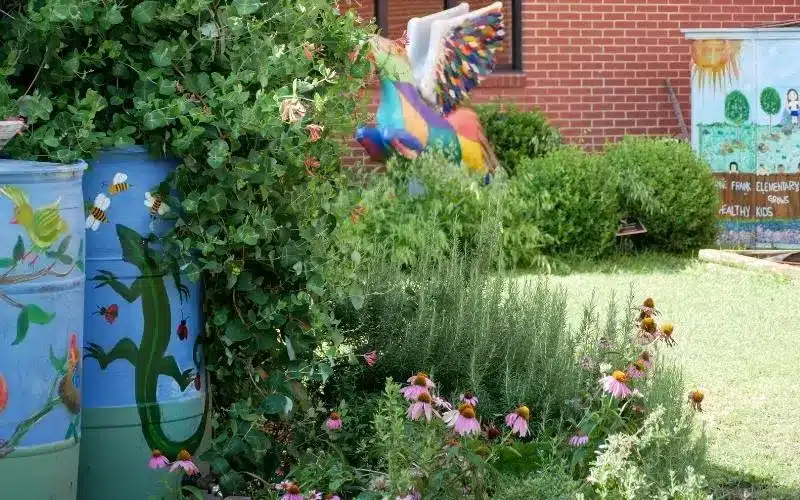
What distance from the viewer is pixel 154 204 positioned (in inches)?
144

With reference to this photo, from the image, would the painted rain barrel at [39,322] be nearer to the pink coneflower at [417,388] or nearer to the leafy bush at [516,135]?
the pink coneflower at [417,388]

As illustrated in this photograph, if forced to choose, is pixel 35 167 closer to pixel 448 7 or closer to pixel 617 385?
pixel 617 385

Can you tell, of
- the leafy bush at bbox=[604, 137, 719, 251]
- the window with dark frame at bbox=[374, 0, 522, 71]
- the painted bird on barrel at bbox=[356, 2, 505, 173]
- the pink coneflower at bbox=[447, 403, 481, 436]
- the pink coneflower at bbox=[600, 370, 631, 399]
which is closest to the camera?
the pink coneflower at bbox=[447, 403, 481, 436]

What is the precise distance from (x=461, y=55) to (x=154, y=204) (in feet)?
24.8

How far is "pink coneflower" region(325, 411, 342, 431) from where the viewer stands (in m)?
3.92

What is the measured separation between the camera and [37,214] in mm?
3250

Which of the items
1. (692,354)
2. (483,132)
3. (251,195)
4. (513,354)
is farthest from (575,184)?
(251,195)

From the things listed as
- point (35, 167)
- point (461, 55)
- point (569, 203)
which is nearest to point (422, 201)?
point (569, 203)

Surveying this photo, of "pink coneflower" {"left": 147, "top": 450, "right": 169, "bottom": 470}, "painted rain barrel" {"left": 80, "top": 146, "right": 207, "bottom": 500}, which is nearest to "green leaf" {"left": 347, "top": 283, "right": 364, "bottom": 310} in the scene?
"painted rain barrel" {"left": 80, "top": 146, "right": 207, "bottom": 500}

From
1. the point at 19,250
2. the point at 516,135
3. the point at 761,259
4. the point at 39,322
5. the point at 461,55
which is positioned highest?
the point at 461,55

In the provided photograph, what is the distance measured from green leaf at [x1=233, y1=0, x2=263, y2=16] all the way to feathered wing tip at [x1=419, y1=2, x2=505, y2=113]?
708 cm

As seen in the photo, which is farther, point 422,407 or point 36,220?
point 422,407

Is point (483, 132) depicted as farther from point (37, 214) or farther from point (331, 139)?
point (37, 214)

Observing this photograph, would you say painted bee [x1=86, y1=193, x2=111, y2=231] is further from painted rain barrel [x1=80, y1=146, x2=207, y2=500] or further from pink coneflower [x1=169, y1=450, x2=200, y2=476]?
pink coneflower [x1=169, y1=450, x2=200, y2=476]
